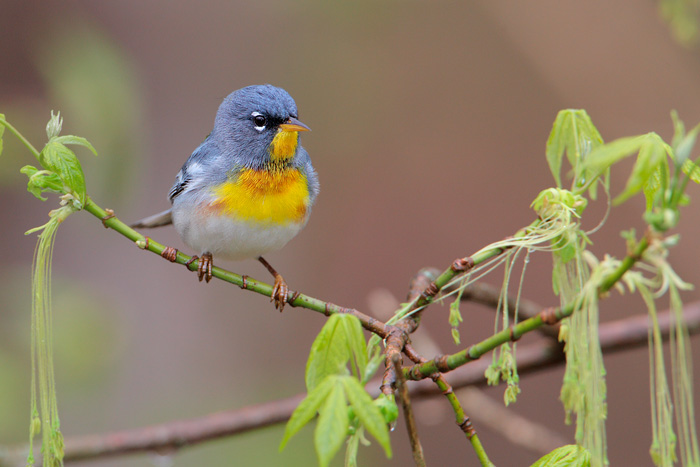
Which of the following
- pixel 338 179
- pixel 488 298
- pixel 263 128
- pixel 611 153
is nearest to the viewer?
pixel 611 153

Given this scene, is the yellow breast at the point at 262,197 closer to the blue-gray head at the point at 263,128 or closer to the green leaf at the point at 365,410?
the blue-gray head at the point at 263,128

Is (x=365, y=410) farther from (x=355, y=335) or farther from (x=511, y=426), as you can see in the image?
(x=511, y=426)

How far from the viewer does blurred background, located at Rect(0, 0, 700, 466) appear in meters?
3.87

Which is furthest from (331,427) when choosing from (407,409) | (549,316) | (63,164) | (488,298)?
(488,298)

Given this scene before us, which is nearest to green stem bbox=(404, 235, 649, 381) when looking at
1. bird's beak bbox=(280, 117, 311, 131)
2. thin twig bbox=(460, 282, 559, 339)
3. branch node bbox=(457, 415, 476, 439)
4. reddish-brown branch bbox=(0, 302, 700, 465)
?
branch node bbox=(457, 415, 476, 439)

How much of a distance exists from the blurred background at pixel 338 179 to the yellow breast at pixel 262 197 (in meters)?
0.59

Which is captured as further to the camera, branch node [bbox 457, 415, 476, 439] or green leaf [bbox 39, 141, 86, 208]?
green leaf [bbox 39, 141, 86, 208]

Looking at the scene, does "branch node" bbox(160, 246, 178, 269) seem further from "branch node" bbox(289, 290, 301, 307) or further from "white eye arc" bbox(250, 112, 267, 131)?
"white eye arc" bbox(250, 112, 267, 131)

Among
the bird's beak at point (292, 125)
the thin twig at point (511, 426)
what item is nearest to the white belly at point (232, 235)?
the bird's beak at point (292, 125)

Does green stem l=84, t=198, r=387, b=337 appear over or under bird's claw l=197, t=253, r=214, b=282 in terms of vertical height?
under

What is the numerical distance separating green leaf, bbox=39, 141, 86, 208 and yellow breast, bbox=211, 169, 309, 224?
1104 mm

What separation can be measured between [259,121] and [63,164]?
1.32 metres

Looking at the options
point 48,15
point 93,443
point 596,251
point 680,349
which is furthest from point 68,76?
point 596,251

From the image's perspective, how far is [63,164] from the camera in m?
1.43
